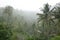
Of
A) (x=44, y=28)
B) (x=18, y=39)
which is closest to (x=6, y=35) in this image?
(x=18, y=39)

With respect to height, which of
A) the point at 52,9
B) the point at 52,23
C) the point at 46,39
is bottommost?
the point at 46,39

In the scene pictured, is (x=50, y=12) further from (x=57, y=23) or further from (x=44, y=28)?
(x=44, y=28)

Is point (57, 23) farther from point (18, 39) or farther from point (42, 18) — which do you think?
point (18, 39)

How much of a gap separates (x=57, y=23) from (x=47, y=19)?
7.03 ft

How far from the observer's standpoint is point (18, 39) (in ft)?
101

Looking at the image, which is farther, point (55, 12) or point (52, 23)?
point (52, 23)

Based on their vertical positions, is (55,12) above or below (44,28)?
above

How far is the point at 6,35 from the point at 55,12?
368 inches

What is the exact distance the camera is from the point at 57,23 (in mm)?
32219

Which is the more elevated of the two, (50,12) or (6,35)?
(50,12)

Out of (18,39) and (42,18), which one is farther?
(42,18)

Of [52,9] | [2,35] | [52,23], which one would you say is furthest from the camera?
[52,23]

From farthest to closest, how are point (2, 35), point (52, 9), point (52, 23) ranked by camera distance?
point (52, 23) → point (52, 9) → point (2, 35)

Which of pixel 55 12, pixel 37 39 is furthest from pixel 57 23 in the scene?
pixel 37 39
